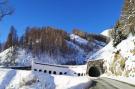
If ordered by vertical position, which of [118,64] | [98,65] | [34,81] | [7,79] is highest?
[98,65]

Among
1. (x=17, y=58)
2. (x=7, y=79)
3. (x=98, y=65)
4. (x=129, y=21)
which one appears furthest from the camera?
A: (x=17, y=58)

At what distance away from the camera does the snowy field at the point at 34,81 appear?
2088 centimetres

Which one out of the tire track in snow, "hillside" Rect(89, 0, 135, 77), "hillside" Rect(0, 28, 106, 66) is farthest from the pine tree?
the tire track in snow

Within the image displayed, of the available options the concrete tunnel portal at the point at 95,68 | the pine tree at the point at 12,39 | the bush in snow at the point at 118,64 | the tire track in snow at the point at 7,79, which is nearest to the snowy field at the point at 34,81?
the tire track in snow at the point at 7,79

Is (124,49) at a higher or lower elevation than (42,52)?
lower

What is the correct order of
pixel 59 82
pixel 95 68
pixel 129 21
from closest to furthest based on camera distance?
pixel 59 82 → pixel 129 21 → pixel 95 68

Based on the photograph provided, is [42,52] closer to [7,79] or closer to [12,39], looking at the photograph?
[12,39]

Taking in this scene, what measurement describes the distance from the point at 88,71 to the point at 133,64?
121 feet

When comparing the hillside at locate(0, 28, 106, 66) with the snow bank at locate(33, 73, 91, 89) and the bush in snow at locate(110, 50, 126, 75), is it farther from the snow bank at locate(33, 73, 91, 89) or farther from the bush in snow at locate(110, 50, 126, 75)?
the snow bank at locate(33, 73, 91, 89)

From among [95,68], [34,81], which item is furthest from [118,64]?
[34,81]

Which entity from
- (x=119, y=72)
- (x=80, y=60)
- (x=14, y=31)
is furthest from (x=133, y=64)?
(x=80, y=60)

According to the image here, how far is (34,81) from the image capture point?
2173 cm

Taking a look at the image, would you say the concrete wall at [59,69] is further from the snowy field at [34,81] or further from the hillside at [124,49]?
the snowy field at [34,81]

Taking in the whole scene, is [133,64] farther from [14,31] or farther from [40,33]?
[40,33]
